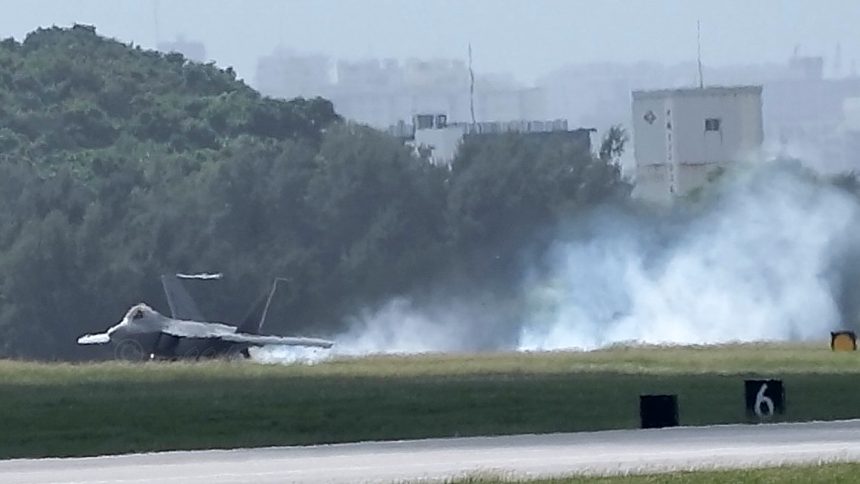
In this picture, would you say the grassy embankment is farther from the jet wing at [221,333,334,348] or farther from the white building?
the white building

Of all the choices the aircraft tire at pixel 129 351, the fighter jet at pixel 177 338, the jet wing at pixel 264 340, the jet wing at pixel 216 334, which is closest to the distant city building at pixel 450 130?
the jet wing at pixel 264 340

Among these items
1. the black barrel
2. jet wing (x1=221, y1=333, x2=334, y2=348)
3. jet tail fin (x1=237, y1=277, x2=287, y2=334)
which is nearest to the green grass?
the black barrel

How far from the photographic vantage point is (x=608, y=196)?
282ft

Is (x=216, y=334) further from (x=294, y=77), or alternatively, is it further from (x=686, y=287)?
(x=294, y=77)

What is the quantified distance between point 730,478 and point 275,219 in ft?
212

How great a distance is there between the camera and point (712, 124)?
109 m

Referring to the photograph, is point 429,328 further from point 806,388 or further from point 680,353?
point 806,388

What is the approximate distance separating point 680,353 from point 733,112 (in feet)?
179

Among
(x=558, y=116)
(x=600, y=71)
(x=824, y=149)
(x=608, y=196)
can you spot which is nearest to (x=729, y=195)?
(x=608, y=196)

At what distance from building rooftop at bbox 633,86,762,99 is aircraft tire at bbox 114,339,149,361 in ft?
165

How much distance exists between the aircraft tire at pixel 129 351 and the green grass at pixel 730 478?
1551 inches

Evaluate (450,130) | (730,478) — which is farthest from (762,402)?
(450,130)

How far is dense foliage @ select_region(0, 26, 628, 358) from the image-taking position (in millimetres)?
81875

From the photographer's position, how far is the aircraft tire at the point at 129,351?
63.3 metres
